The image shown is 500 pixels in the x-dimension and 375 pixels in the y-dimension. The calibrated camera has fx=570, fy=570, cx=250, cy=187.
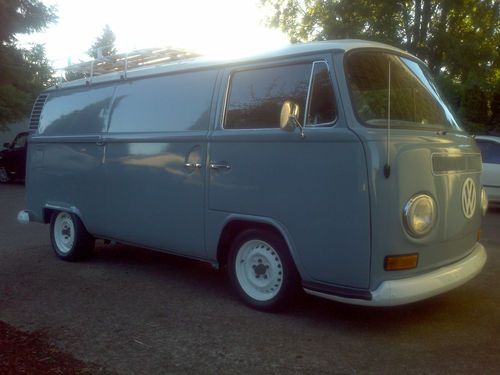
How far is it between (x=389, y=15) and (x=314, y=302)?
1819 centimetres

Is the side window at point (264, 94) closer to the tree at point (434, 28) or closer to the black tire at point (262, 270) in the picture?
the black tire at point (262, 270)

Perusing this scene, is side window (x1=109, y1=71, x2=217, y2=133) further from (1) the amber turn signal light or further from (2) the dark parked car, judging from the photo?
(2) the dark parked car

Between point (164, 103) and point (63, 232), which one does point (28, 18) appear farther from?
point (164, 103)

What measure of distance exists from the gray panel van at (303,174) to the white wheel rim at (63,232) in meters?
0.99

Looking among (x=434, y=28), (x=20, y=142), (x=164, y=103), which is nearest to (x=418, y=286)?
(x=164, y=103)

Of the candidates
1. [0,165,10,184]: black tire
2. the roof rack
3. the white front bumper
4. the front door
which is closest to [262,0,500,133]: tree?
[0,165,10,184]: black tire

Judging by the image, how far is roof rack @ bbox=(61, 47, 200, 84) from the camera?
21.6 feet

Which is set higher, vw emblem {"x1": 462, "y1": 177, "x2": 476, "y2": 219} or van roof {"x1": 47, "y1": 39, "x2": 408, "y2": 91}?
van roof {"x1": 47, "y1": 39, "x2": 408, "y2": 91}

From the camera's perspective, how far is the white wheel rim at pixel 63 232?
707 centimetres

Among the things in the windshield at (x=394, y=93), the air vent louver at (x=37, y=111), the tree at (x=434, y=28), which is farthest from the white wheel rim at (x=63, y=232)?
the tree at (x=434, y=28)

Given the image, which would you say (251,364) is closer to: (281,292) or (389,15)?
(281,292)

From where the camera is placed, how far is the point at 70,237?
7.07 meters

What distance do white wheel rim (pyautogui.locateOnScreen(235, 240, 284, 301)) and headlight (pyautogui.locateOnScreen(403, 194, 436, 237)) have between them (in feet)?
3.68

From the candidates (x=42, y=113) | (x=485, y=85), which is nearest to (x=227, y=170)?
(x=42, y=113)
